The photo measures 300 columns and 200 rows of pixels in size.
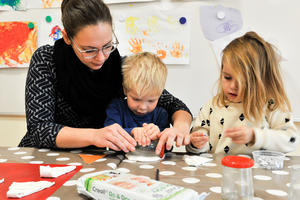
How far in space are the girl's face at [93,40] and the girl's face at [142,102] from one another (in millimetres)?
190

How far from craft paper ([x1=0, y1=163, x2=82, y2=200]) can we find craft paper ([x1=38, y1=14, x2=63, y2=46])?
1.15 metres

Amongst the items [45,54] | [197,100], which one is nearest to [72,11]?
[45,54]

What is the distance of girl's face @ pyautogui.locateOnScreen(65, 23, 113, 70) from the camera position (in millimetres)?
956

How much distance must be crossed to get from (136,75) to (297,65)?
37.5 inches

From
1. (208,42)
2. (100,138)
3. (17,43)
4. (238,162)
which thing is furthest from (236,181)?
(17,43)

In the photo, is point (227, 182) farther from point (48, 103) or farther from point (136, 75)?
point (48, 103)

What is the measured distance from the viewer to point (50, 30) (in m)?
1.76

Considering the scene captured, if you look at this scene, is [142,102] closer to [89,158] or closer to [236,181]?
[89,158]

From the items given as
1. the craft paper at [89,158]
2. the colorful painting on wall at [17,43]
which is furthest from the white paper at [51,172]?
the colorful painting on wall at [17,43]

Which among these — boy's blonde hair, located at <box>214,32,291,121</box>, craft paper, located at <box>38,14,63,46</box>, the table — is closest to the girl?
boy's blonde hair, located at <box>214,32,291,121</box>

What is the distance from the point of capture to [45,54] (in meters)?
1.12

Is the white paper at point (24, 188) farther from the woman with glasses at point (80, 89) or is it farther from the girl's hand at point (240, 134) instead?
the girl's hand at point (240, 134)

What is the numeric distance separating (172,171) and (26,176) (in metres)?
0.38

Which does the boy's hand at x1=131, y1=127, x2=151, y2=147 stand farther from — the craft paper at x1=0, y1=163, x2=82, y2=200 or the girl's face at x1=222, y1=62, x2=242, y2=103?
the girl's face at x1=222, y1=62, x2=242, y2=103
